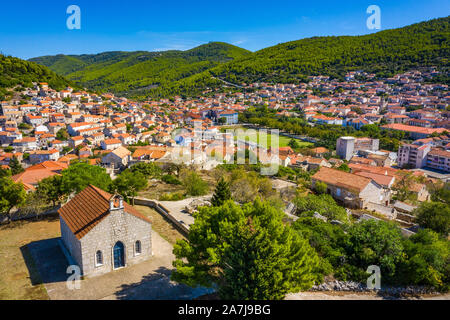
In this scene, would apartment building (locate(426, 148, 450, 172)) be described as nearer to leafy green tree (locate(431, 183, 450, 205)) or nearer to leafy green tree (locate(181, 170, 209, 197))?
leafy green tree (locate(431, 183, 450, 205))

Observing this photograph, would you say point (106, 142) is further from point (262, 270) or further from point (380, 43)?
point (380, 43)

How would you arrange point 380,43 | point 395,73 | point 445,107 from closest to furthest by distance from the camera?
point 445,107, point 395,73, point 380,43

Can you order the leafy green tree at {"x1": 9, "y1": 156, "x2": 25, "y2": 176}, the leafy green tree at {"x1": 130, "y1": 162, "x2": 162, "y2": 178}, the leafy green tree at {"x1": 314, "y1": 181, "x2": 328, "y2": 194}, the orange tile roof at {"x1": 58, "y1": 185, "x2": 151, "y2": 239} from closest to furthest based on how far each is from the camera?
the orange tile roof at {"x1": 58, "y1": 185, "x2": 151, "y2": 239}, the leafy green tree at {"x1": 314, "y1": 181, "x2": 328, "y2": 194}, the leafy green tree at {"x1": 130, "y1": 162, "x2": 162, "y2": 178}, the leafy green tree at {"x1": 9, "y1": 156, "x2": 25, "y2": 176}

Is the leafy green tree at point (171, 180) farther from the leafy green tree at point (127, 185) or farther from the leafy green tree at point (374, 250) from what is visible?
the leafy green tree at point (374, 250)

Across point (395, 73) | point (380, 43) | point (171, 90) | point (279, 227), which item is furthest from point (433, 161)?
point (380, 43)

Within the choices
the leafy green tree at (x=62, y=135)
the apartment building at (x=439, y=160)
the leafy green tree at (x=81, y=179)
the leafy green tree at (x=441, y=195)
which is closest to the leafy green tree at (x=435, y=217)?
the leafy green tree at (x=441, y=195)

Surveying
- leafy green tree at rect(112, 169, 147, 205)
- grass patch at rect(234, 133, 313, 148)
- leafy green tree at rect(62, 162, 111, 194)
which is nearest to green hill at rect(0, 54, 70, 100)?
grass patch at rect(234, 133, 313, 148)

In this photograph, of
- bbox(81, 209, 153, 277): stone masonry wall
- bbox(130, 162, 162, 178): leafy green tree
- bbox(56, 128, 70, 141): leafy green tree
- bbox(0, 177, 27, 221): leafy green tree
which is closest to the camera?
bbox(81, 209, 153, 277): stone masonry wall
